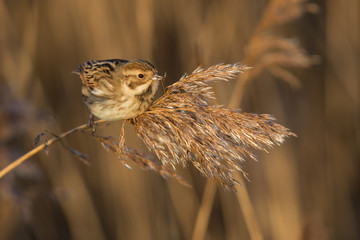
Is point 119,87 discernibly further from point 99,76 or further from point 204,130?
point 204,130

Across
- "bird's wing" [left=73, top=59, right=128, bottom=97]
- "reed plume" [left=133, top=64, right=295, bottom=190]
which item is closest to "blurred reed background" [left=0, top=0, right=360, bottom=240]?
"bird's wing" [left=73, top=59, right=128, bottom=97]

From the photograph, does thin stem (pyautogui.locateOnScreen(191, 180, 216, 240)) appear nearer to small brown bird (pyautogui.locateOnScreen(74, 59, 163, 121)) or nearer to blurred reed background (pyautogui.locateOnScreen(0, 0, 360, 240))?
blurred reed background (pyautogui.locateOnScreen(0, 0, 360, 240))

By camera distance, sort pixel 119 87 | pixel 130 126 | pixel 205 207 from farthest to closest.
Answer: pixel 130 126 → pixel 205 207 → pixel 119 87

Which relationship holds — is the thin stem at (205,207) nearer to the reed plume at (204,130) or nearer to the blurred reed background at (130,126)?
the blurred reed background at (130,126)

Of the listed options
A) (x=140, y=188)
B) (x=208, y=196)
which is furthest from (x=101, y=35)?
(x=208, y=196)

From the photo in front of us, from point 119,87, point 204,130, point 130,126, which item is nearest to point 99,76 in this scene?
point 119,87

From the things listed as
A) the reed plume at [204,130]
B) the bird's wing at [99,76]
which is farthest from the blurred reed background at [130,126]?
the reed plume at [204,130]

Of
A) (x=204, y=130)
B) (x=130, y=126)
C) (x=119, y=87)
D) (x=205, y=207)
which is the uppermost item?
(x=119, y=87)

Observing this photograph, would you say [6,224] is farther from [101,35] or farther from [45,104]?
[101,35]
